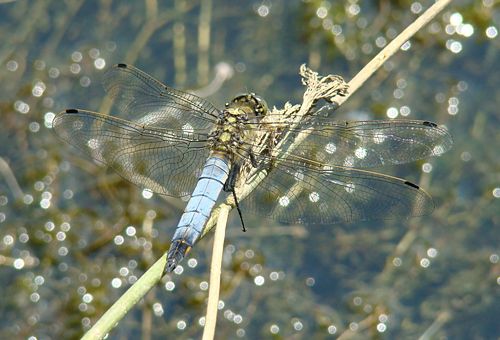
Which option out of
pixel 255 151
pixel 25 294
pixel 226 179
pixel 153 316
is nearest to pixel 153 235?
pixel 153 316

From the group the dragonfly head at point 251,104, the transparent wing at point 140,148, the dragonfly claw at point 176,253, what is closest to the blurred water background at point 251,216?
the transparent wing at point 140,148

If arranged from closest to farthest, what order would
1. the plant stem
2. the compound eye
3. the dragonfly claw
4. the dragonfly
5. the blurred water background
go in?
1. the plant stem
2. the dragonfly claw
3. the dragonfly
4. the compound eye
5. the blurred water background

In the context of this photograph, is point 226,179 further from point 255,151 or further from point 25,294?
point 25,294

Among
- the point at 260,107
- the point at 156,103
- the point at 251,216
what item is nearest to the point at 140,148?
the point at 156,103

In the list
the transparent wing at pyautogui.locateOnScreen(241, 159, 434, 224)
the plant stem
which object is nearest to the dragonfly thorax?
the transparent wing at pyautogui.locateOnScreen(241, 159, 434, 224)

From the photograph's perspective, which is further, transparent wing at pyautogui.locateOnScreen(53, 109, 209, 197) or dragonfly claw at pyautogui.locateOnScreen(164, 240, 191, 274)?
transparent wing at pyautogui.locateOnScreen(53, 109, 209, 197)

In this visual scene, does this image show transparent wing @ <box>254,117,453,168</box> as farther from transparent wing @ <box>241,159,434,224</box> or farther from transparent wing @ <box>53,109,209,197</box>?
transparent wing @ <box>53,109,209,197</box>

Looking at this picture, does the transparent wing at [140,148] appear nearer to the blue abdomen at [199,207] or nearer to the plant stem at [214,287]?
the blue abdomen at [199,207]
